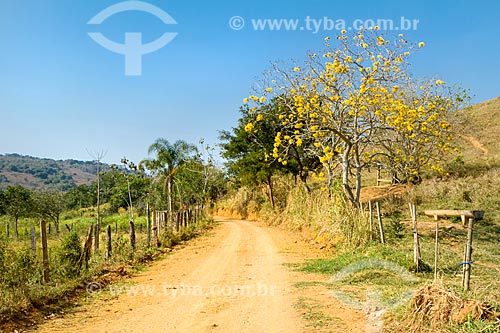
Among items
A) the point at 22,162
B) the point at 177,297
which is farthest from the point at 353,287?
the point at 22,162

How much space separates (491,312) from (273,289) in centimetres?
428

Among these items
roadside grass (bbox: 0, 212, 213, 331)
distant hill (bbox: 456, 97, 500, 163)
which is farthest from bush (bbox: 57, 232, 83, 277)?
distant hill (bbox: 456, 97, 500, 163)

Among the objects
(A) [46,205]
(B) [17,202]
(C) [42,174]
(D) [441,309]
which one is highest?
(C) [42,174]

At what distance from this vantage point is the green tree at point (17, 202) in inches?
1511

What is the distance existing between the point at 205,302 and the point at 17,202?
3656 cm

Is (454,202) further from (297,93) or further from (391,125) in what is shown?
(297,93)

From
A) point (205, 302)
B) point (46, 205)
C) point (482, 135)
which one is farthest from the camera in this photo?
point (46, 205)

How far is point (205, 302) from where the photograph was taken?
7801mm

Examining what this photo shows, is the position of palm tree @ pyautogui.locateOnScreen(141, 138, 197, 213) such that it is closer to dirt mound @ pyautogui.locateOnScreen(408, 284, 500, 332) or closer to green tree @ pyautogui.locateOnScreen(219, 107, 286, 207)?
green tree @ pyautogui.locateOnScreen(219, 107, 286, 207)

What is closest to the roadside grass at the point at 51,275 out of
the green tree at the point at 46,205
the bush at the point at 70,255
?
the bush at the point at 70,255

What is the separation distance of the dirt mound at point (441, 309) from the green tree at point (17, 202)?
3866cm

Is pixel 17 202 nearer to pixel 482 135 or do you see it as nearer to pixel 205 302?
pixel 205 302

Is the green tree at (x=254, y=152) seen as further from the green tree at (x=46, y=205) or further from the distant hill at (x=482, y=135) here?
the green tree at (x=46, y=205)

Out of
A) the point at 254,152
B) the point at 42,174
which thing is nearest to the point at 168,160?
the point at 254,152
